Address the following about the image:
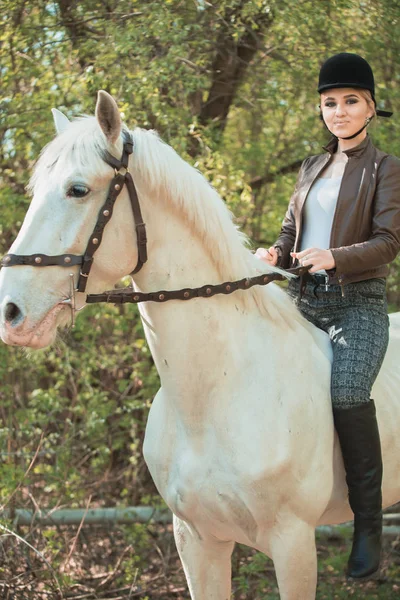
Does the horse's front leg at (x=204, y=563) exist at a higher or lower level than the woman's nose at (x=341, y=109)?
lower

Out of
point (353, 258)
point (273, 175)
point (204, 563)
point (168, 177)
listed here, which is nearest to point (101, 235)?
point (168, 177)

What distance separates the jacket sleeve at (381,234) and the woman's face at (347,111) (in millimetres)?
232

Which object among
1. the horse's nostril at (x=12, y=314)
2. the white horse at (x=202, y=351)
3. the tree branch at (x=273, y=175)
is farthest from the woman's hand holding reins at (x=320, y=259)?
the tree branch at (x=273, y=175)

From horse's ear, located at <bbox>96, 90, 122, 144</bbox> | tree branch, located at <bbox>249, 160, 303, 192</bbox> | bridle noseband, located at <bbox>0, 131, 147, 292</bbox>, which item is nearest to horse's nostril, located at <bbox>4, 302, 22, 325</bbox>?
bridle noseband, located at <bbox>0, 131, 147, 292</bbox>

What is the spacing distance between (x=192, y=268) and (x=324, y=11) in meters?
3.29

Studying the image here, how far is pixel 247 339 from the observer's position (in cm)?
295

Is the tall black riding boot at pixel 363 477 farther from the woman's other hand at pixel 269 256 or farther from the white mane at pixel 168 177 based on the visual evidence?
the woman's other hand at pixel 269 256

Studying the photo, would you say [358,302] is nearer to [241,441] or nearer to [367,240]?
[367,240]

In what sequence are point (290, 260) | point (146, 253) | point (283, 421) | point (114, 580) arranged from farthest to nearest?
point (114, 580) → point (290, 260) → point (283, 421) → point (146, 253)

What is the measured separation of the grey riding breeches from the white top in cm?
21

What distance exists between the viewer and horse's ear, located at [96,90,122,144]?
8.07 ft

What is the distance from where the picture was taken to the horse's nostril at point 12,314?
7.93 ft

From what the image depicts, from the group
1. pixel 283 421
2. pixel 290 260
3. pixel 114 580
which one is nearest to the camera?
pixel 283 421

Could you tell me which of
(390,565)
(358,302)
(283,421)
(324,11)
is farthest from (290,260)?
(390,565)
